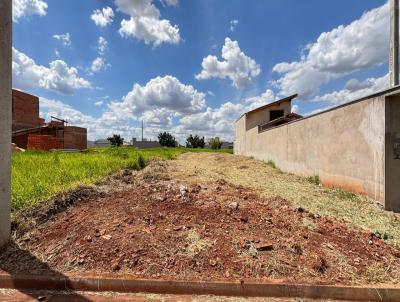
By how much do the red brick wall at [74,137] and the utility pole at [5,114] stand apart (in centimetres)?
2563

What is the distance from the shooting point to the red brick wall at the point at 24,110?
896 inches

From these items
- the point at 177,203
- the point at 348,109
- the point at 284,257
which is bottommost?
the point at 284,257

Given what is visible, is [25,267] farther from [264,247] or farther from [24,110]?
[24,110]

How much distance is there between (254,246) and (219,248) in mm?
410

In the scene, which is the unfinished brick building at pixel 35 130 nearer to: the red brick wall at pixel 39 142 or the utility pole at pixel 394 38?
the red brick wall at pixel 39 142

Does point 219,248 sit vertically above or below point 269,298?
above

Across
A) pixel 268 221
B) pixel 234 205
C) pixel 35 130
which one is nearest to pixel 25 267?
pixel 234 205

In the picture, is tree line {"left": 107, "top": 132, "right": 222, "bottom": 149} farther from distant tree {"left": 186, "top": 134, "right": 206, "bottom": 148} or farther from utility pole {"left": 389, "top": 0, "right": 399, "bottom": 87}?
utility pole {"left": 389, "top": 0, "right": 399, "bottom": 87}

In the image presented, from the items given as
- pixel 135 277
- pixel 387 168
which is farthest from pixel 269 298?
pixel 387 168

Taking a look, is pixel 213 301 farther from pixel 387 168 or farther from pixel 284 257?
A: pixel 387 168

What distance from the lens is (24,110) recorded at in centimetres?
2398

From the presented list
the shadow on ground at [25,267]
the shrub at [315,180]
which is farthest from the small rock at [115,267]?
the shrub at [315,180]

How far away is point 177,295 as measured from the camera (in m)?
2.31

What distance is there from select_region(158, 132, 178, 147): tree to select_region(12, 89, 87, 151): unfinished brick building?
91.8 ft
